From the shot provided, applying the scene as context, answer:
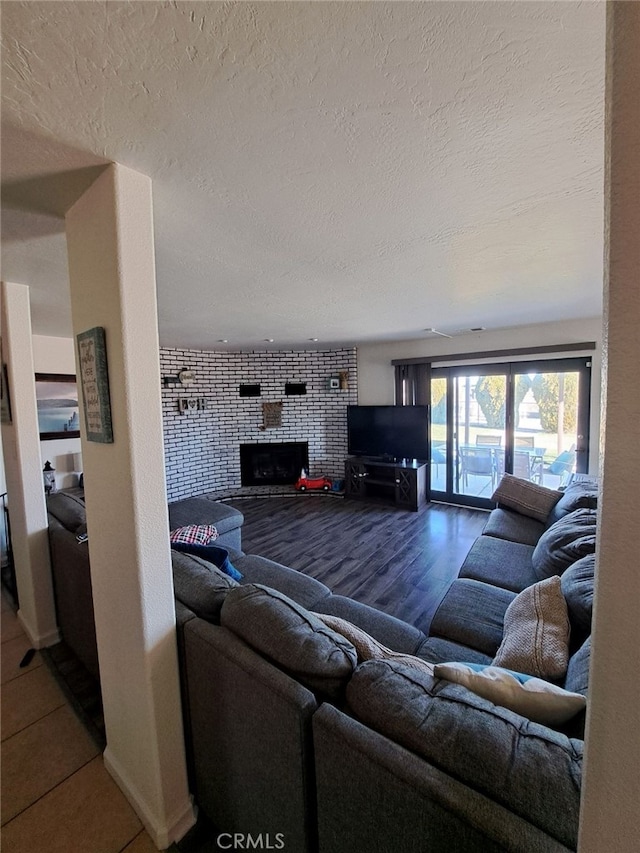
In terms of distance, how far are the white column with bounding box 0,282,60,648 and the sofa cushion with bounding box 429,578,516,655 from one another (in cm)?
241

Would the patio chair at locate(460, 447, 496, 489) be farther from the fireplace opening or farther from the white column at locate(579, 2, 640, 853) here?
the white column at locate(579, 2, 640, 853)

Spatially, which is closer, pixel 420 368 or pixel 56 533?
pixel 56 533

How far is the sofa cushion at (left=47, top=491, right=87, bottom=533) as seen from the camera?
2213 millimetres

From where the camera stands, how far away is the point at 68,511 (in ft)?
7.82

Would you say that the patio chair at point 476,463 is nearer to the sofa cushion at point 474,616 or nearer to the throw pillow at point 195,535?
the sofa cushion at point 474,616

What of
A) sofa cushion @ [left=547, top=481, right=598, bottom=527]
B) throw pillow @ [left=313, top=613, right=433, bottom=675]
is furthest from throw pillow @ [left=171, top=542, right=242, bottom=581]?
sofa cushion @ [left=547, top=481, right=598, bottom=527]

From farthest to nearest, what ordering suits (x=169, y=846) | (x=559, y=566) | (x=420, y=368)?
1. (x=420, y=368)
2. (x=559, y=566)
3. (x=169, y=846)

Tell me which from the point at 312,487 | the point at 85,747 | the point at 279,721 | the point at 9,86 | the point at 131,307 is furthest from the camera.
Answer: the point at 312,487

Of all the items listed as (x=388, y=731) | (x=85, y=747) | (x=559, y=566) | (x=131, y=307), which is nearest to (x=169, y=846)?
(x=85, y=747)

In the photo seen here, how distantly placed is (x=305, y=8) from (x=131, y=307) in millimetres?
848

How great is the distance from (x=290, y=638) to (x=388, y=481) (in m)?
4.26

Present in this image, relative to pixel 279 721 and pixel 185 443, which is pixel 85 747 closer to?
pixel 279 721

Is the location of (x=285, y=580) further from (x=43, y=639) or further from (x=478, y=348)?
(x=478, y=348)

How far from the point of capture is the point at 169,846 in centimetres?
127
